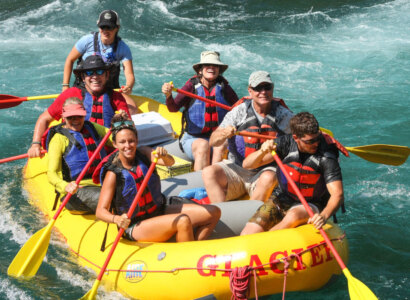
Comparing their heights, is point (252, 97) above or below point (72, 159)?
above

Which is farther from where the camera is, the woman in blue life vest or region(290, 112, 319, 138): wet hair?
the woman in blue life vest

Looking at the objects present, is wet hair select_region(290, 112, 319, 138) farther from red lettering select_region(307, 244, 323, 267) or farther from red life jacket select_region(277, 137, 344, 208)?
red lettering select_region(307, 244, 323, 267)

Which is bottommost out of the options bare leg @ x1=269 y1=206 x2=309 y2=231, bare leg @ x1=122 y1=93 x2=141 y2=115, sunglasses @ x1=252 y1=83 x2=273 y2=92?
bare leg @ x1=269 y1=206 x2=309 y2=231

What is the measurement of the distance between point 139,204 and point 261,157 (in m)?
0.92

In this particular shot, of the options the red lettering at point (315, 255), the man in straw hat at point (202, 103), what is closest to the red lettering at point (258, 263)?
the red lettering at point (315, 255)

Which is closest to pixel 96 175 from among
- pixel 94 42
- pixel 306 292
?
pixel 306 292

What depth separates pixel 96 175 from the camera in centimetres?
431

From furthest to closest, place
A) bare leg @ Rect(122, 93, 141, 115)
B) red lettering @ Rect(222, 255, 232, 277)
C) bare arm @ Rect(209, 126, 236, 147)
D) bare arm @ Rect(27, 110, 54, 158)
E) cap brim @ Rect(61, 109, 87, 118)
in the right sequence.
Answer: bare leg @ Rect(122, 93, 141, 115) < bare arm @ Rect(27, 110, 54, 158) < cap brim @ Rect(61, 109, 87, 118) < bare arm @ Rect(209, 126, 236, 147) < red lettering @ Rect(222, 255, 232, 277)

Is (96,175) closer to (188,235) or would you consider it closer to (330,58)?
(188,235)

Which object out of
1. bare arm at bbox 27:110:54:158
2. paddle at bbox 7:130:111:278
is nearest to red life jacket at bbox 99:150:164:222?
paddle at bbox 7:130:111:278

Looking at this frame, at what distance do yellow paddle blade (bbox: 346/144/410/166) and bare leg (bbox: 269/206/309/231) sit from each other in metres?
0.92

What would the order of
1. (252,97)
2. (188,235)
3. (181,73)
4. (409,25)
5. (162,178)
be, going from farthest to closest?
(409,25) < (181,73) < (162,178) < (252,97) < (188,235)

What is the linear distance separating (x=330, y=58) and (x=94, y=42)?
5.73 metres

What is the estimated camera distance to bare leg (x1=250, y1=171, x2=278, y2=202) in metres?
4.55
